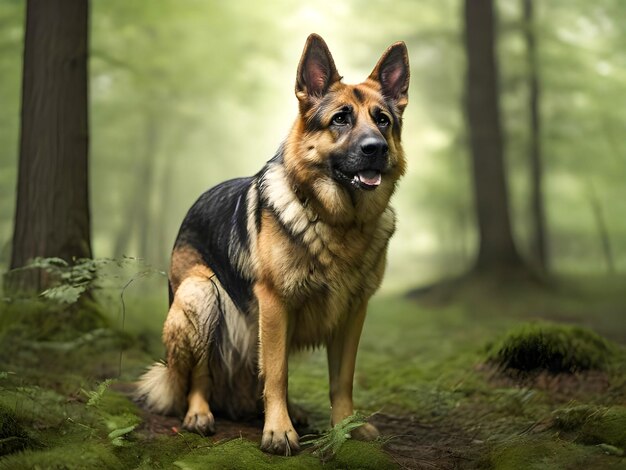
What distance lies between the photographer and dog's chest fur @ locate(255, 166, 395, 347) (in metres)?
3.89

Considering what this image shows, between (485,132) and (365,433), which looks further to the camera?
(485,132)

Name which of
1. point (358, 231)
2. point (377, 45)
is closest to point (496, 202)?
point (377, 45)

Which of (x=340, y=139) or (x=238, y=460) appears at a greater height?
(x=340, y=139)

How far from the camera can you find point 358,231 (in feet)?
13.1

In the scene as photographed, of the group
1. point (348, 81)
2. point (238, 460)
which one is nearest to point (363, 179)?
point (238, 460)

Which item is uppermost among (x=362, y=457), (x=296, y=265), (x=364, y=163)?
(x=364, y=163)

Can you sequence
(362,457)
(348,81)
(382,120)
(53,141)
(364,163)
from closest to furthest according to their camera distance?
(362,457) → (364,163) → (382,120) → (53,141) → (348,81)

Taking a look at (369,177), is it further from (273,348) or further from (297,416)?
(297,416)

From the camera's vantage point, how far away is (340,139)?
3867 mm

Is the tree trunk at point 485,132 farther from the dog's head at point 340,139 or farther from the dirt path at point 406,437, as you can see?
the dog's head at point 340,139

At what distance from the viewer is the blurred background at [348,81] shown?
42.6 ft

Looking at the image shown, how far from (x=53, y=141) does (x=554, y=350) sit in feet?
16.5

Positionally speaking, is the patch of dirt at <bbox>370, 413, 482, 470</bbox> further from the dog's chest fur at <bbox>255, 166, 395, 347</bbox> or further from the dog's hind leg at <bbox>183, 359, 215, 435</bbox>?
the dog's hind leg at <bbox>183, 359, 215, 435</bbox>

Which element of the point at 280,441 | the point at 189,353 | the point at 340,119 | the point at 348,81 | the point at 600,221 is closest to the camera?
the point at 280,441
